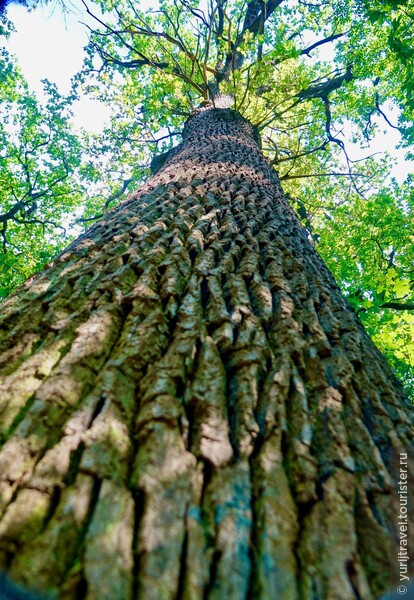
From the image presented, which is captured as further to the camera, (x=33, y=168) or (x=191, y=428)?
(x=33, y=168)

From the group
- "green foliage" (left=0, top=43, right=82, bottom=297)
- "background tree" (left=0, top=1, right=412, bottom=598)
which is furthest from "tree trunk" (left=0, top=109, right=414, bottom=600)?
"green foliage" (left=0, top=43, right=82, bottom=297)

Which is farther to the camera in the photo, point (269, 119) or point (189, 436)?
point (269, 119)

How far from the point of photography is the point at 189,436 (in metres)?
1.06

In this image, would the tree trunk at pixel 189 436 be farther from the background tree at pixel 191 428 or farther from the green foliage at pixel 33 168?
the green foliage at pixel 33 168

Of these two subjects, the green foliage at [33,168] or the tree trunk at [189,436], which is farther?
the green foliage at [33,168]

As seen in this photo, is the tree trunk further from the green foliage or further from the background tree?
the green foliage

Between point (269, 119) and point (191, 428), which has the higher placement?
point (269, 119)

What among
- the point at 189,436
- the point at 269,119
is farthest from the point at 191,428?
the point at 269,119

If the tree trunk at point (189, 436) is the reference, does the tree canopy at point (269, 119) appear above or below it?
above

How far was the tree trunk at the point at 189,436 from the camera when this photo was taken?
0.78m

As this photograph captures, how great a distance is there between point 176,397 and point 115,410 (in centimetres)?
20

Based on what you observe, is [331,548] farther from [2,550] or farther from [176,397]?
[2,550]

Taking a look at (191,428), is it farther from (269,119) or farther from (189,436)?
(269,119)

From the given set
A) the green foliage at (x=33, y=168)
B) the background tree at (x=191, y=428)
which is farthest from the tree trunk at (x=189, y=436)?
the green foliage at (x=33, y=168)
